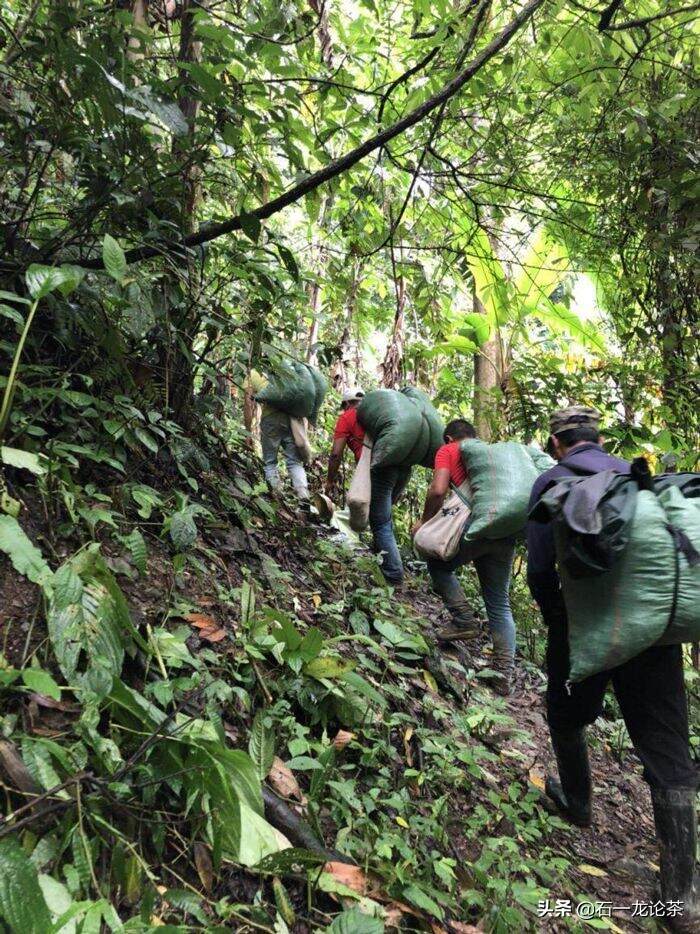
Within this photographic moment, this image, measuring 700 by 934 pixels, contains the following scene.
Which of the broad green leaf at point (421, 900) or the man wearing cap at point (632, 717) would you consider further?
the man wearing cap at point (632, 717)

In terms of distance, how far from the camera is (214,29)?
2363 millimetres

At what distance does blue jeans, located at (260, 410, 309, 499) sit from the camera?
5.94m

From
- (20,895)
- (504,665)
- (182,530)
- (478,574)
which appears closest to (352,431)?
(478,574)

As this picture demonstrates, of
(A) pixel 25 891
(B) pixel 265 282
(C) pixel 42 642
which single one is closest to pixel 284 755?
A: (C) pixel 42 642

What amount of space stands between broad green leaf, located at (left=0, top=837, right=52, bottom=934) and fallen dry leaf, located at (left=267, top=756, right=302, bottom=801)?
925 millimetres

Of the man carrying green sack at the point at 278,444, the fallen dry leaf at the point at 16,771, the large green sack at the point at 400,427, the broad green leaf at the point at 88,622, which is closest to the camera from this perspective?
the fallen dry leaf at the point at 16,771

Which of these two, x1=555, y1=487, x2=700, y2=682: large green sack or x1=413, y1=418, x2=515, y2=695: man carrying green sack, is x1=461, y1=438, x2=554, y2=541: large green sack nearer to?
x1=413, y1=418, x2=515, y2=695: man carrying green sack

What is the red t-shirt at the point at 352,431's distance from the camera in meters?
5.42

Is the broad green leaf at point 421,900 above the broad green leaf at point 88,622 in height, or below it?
below

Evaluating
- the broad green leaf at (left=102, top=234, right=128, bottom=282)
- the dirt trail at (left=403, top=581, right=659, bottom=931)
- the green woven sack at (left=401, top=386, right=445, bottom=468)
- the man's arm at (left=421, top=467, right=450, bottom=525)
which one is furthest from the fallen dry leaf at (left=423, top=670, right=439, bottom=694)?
the broad green leaf at (left=102, top=234, right=128, bottom=282)

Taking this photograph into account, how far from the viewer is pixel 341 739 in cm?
238

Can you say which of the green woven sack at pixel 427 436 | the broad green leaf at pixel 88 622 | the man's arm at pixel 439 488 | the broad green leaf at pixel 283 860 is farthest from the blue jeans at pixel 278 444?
the broad green leaf at pixel 283 860

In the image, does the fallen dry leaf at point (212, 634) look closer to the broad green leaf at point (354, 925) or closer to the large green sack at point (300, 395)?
the broad green leaf at point (354, 925)

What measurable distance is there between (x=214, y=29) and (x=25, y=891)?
2818 millimetres
